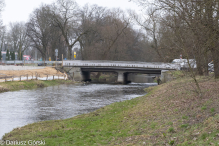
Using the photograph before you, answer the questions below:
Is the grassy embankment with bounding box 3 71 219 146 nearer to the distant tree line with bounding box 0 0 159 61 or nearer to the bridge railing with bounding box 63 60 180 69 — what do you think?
the bridge railing with bounding box 63 60 180 69

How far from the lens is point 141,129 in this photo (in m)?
9.77

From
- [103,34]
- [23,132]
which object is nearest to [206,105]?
[23,132]

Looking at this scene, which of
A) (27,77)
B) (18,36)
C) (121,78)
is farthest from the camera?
(18,36)

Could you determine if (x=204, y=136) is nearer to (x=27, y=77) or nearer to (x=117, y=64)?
(x=27, y=77)

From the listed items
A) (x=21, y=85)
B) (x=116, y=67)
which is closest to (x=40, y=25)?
(x=116, y=67)

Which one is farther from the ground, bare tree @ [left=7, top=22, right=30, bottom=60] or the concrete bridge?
bare tree @ [left=7, top=22, right=30, bottom=60]

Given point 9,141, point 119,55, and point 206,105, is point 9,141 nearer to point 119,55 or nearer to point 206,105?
point 206,105

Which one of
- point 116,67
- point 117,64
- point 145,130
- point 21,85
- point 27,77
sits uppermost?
point 117,64

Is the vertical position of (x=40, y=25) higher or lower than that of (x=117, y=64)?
higher

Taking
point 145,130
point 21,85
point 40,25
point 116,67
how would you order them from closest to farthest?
point 145,130
point 21,85
point 116,67
point 40,25

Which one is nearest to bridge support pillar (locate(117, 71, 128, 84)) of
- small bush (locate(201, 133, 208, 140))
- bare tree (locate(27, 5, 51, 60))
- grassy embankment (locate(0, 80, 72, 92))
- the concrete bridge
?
the concrete bridge

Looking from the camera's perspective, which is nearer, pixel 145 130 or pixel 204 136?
pixel 204 136

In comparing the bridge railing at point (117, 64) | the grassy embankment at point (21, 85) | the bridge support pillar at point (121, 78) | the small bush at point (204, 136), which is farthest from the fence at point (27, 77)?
the small bush at point (204, 136)

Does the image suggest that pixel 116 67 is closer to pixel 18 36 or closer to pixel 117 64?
pixel 117 64
